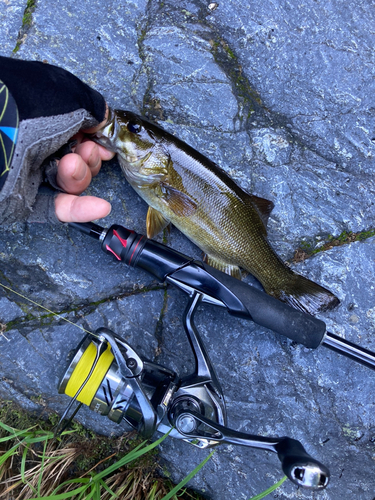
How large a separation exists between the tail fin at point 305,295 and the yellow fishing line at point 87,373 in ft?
4.08

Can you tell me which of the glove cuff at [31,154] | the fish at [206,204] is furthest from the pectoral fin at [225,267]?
the glove cuff at [31,154]

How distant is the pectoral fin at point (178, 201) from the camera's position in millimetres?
2561

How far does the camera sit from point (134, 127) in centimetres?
247

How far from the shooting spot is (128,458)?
240 centimetres

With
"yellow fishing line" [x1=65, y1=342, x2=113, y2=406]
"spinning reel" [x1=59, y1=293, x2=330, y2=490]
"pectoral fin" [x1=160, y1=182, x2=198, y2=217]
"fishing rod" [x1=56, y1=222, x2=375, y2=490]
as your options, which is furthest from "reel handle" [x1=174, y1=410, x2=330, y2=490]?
"pectoral fin" [x1=160, y1=182, x2=198, y2=217]

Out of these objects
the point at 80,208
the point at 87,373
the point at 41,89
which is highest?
the point at 41,89

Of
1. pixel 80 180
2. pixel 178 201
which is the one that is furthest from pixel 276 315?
pixel 80 180

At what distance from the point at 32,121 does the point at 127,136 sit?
677 millimetres

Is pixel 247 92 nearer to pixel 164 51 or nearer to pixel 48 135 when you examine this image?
pixel 164 51

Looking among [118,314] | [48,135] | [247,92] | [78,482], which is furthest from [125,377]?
[247,92]

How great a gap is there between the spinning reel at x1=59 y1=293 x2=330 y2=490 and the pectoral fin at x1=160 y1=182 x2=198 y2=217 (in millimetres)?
634

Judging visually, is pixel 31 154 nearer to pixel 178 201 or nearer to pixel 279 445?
pixel 178 201

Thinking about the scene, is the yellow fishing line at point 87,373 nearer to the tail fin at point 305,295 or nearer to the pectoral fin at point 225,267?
the pectoral fin at point 225,267

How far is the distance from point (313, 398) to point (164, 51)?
287 centimetres
